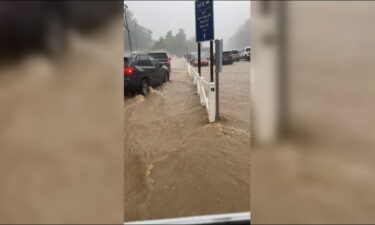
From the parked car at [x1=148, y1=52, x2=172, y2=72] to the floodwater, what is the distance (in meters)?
1.82

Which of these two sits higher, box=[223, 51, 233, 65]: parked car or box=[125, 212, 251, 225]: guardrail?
box=[223, 51, 233, 65]: parked car

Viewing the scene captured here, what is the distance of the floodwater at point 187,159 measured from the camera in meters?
1.95

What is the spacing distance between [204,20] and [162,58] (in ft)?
12.2

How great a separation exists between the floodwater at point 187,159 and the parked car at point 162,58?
182cm

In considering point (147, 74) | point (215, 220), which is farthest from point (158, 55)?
point (215, 220)

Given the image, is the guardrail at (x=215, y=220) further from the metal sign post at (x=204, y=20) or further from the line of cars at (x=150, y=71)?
the line of cars at (x=150, y=71)

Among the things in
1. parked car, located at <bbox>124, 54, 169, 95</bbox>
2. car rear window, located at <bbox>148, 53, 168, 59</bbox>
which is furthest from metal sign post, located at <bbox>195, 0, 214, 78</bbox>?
car rear window, located at <bbox>148, 53, 168, 59</bbox>

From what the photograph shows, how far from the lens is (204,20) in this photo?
13.0 feet

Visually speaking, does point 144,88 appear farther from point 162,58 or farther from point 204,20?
point 204,20

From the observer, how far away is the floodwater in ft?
6.40

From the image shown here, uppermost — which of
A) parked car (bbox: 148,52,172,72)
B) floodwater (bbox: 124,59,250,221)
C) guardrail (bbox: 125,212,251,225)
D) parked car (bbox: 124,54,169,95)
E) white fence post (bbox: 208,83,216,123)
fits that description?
parked car (bbox: 148,52,172,72)

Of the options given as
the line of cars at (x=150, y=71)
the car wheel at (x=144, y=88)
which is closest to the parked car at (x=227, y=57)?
the line of cars at (x=150, y=71)

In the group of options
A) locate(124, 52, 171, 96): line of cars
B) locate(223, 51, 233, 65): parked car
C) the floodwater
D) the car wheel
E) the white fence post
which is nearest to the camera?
the floodwater

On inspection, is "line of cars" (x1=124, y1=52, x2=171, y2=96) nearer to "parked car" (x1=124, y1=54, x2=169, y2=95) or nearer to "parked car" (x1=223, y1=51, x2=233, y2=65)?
"parked car" (x1=124, y1=54, x2=169, y2=95)
